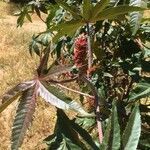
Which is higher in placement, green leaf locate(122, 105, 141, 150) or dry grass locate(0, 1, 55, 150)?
green leaf locate(122, 105, 141, 150)

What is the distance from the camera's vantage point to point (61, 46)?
194 centimetres

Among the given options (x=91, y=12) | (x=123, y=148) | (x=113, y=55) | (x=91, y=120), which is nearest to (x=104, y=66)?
(x=113, y=55)

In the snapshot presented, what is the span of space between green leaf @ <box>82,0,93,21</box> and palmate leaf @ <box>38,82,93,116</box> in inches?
7.1

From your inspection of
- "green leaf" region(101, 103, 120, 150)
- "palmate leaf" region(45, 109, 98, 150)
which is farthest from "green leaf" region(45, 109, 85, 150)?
"green leaf" region(101, 103, 120, 150)

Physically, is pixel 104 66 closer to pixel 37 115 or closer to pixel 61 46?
pixel 61 46

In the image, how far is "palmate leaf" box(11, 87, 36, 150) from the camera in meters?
0.81

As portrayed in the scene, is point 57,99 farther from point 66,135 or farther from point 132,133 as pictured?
point 132,133

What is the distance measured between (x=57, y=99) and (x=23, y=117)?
0.08 metres

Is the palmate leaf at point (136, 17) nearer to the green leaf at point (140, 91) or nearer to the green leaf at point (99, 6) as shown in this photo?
the green leaf at point (99, 6)

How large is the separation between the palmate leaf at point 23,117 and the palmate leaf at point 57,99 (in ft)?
0.07

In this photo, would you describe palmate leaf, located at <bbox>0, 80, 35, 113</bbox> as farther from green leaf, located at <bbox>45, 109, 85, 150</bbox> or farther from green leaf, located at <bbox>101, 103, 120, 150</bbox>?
green leaf, located at <bbox>101, 103, 120, 150</bbox>

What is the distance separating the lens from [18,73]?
4.41 meters

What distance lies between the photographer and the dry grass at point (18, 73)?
319 cm

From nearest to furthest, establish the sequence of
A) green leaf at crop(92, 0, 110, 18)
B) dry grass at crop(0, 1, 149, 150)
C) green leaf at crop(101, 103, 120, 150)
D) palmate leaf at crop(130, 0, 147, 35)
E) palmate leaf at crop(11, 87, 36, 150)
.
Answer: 1. green leaf at crop(101, 103, 120, 150)
2. palmate leaf at crop(11, 87, 36, 150)
3. green leaf at crop(92, 0, 110, 18)
4. palmate leaf at crop(130, 0, 147, 35)
5. dry grass at crop(0, 1, 149, 150)
